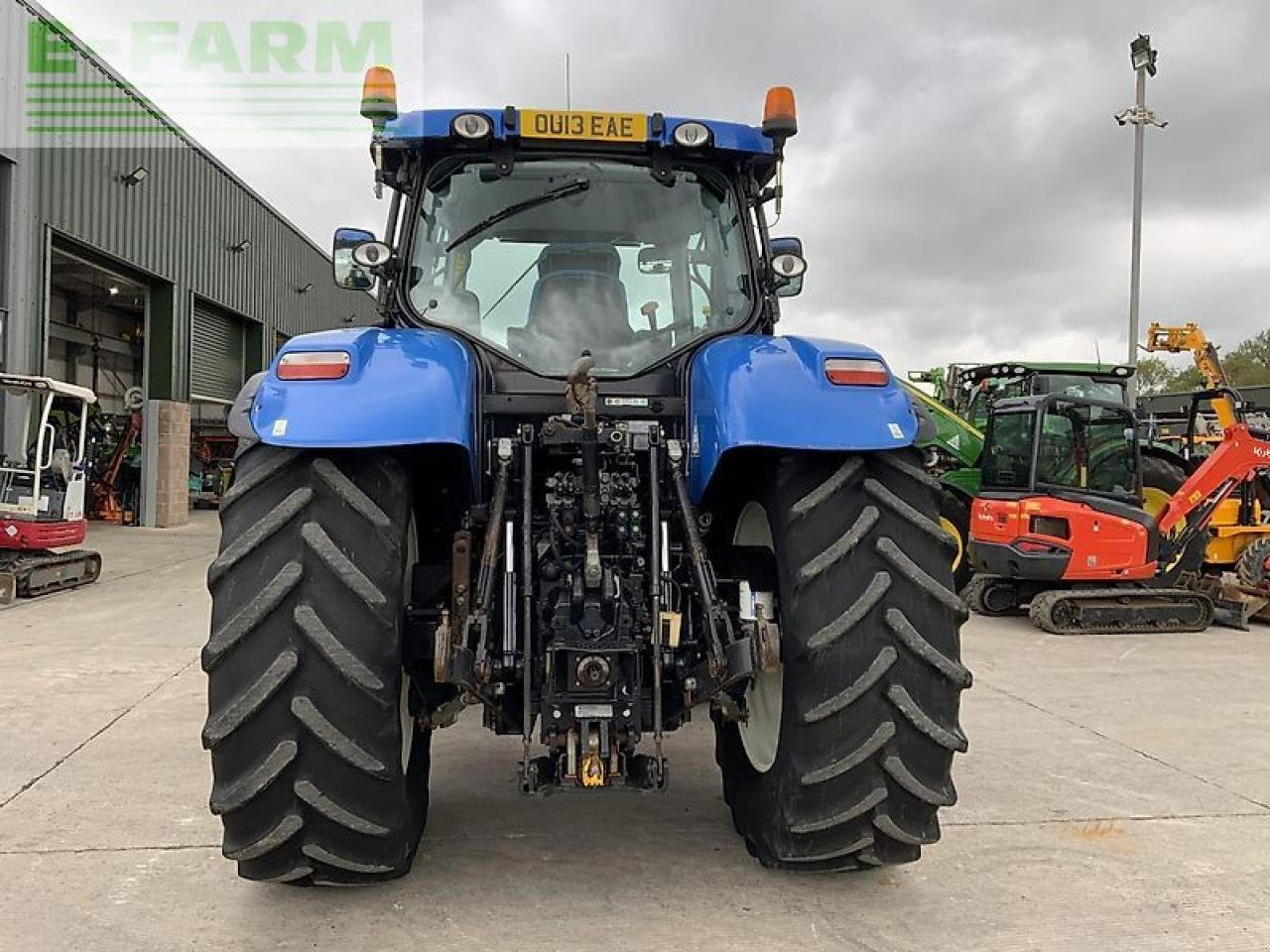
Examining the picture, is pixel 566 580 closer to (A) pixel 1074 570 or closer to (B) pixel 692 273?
(B) pixel 692 273

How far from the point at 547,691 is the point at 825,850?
95 centimetres

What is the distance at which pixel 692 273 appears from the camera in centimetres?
398

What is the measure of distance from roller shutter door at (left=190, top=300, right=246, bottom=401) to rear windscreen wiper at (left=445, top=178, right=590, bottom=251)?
18265mm

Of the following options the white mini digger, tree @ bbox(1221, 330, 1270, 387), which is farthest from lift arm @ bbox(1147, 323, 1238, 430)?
tree @ bbox(1221, 330, 1270, 387)

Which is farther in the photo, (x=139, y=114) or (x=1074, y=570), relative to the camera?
(x=139, y=114)

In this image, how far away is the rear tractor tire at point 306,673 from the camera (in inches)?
109

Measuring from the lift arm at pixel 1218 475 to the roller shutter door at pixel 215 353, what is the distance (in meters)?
17.6

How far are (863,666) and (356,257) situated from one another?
221 cm

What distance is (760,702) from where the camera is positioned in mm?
3580

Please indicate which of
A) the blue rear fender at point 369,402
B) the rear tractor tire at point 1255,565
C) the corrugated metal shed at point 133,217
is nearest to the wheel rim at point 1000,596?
the rear tractor tire at point 1255,565

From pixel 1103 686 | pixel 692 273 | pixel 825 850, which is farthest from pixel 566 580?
pixel 1103 686

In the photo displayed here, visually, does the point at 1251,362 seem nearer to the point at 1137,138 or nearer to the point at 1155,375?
the point at 1155,375

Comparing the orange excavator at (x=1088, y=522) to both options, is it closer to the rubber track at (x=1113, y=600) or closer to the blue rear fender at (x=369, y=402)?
the rubber track at (x=1113, y=600)

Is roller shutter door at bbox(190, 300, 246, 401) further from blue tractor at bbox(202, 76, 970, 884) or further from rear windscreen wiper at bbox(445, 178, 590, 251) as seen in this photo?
blue tractor at bbox(202, 76, 970, 884)
